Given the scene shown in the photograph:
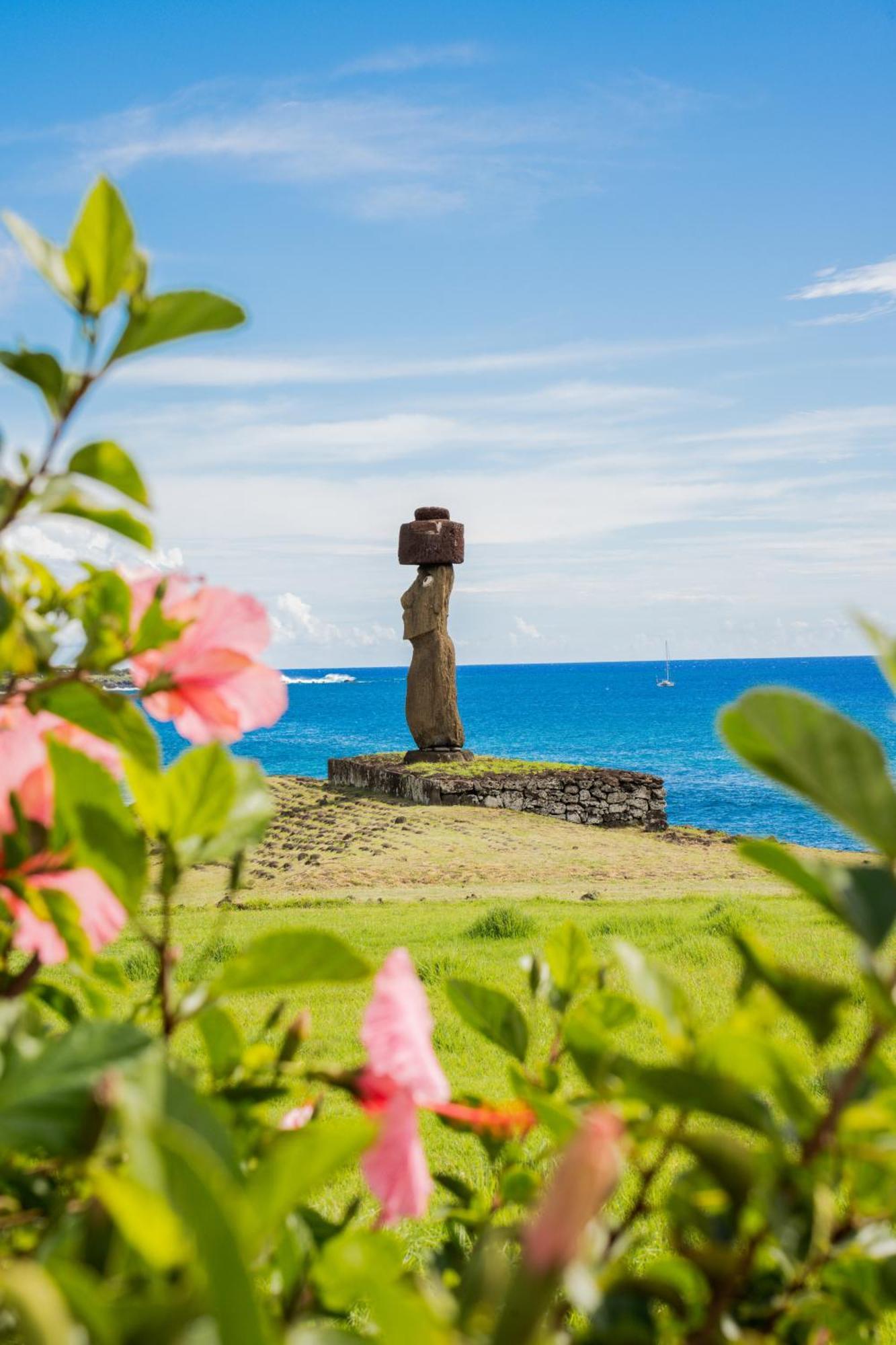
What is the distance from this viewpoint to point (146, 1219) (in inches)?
13.0

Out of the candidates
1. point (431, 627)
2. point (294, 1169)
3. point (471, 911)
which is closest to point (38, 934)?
point (294, 1169)

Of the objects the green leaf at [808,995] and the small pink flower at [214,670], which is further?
the small pink flower at [214,670]

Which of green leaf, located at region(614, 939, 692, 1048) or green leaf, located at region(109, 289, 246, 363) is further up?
green leaf, located at region(109, 289, 246, 363)

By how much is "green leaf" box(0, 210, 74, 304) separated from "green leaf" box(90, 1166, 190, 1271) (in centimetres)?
51

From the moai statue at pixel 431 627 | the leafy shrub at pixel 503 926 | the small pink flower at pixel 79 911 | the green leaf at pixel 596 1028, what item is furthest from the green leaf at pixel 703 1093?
the moai statue at pixel 431 627

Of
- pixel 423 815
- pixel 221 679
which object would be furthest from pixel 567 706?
pixel 221 679

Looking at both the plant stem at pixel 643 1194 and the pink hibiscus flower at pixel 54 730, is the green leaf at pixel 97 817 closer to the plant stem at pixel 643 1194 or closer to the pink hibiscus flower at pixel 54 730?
the pink hibiscus flower at pixel 54 730

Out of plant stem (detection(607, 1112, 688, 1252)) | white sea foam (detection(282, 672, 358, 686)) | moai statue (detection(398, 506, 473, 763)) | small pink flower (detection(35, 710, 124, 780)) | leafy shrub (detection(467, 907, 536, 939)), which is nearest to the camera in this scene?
plant stem (detection(607, 1112, 688, 1252))

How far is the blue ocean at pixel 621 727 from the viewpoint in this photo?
30.2 m

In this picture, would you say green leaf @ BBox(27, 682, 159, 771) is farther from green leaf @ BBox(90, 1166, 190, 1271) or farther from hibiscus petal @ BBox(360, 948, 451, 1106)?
green leaf @ BBox(90, 1166, 190, 1271)

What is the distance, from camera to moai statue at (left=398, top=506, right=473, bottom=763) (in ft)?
51.3

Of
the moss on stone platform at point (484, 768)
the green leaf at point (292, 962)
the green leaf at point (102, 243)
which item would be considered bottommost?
the moss on stone platform at point (484, 768)

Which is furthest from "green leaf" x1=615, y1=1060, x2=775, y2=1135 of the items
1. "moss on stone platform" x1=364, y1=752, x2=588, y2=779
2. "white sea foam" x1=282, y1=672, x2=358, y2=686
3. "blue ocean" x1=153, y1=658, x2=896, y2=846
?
"white sea foam" x1=282, y1=672, x2=358, y2=686

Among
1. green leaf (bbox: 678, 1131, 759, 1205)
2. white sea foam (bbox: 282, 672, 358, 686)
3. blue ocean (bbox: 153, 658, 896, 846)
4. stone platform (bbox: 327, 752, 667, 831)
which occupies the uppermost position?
green leaf (bbox: 678, 1131, 759, 1205)
